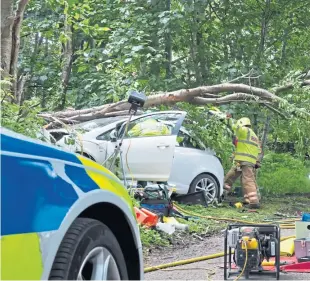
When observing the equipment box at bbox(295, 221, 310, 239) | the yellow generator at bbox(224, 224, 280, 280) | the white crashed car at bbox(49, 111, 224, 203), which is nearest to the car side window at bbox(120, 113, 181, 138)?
the white crashed car at bbox(49, 111, 224, 203)

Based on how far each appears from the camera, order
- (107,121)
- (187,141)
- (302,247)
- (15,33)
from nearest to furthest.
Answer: (302,247) → (15,33) → (107,121) → (187,141)

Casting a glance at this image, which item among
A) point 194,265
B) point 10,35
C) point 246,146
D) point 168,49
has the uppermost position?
point 168,49

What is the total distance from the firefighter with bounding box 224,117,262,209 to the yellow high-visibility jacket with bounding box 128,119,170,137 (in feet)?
6.20

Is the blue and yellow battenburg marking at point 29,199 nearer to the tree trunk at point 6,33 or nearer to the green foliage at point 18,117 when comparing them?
the green foliage at point 18,117

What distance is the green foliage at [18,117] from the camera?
671cm

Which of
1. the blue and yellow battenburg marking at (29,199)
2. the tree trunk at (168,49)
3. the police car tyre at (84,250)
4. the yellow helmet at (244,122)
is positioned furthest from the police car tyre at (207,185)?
the blue and yellow battenburg marking at (29,199)

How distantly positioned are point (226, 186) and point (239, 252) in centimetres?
738

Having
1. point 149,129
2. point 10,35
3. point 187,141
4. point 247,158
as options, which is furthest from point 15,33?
point 247,158

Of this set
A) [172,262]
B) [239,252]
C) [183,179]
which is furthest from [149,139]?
[239,252]

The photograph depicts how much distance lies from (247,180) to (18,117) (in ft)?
20.6

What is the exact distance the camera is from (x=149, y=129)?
34.8 feet

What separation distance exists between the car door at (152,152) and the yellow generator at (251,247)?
4.63 metres

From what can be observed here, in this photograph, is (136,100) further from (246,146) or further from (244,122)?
(246,146)

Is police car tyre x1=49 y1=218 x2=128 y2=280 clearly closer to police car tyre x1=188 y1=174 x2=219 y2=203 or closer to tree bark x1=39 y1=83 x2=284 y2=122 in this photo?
tree bark x1=39 y1=83 x2=284 y2=122
